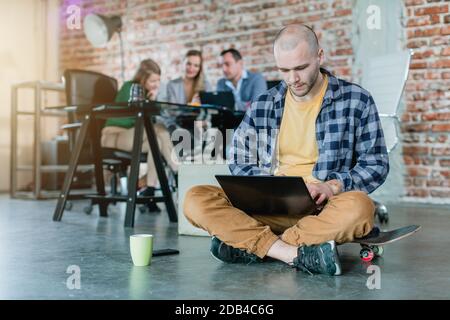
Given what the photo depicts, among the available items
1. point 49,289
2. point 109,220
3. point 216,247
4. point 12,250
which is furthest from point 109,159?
point 49,289

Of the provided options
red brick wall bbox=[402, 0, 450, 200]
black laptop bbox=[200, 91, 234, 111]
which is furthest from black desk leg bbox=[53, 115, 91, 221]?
red brick wall bbox=[402, 0, 450, 200]

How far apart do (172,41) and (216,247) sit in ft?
13.6

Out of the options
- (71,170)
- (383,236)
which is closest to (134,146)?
(71,170)

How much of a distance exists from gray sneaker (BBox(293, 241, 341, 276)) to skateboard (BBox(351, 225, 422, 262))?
7.3 inches

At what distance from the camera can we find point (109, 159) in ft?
12.0

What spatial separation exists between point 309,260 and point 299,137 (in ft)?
1.46

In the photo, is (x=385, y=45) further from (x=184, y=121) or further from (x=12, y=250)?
(x=12, y=250)

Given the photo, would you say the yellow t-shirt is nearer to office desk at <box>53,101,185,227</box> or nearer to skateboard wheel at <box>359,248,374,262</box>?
skateboard wheel at <box>359,248,374,262</box>

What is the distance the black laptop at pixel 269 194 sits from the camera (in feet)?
5.55

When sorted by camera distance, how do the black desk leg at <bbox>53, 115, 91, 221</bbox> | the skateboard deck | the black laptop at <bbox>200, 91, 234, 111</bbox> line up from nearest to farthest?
the skateboard deck, the black desk leg at <bbox>53, 115, 91, 221</bbox>, the black laptop at <bbox>200, 91, 234, 111</bbox>

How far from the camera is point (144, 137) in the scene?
3889 mm

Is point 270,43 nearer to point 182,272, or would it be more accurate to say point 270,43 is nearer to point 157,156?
point 157,156

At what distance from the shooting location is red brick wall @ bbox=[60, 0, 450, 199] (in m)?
4.29

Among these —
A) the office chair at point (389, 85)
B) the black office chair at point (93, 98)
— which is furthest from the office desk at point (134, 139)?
the office chair at point (389, 85)
